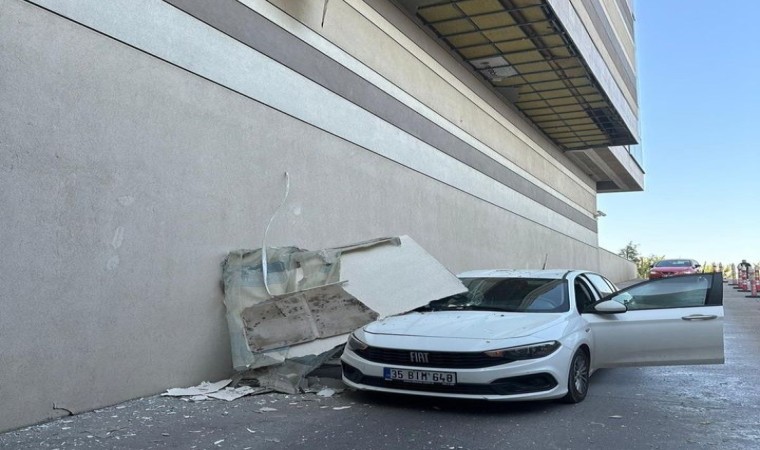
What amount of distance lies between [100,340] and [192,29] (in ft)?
11.9

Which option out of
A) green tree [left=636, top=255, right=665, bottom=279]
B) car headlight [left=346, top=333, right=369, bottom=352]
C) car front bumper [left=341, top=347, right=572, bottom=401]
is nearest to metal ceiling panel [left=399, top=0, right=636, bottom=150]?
car headlight [left=346, top=333, right=369, bottom=352]

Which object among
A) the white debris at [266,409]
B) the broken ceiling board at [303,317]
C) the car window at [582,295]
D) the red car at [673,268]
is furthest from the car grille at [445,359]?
the red car at [673,268]

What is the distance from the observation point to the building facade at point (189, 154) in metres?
→ 5.15

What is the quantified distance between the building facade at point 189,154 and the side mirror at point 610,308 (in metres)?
4.20

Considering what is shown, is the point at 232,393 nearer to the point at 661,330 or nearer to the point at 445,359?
the point at 445,359

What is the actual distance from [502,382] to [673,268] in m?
29.1

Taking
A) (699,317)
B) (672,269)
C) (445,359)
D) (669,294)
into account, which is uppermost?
(672,269)

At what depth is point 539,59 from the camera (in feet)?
51.6

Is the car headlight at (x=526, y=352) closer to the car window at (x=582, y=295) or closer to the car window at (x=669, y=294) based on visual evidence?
the car window at (x=582, y=295)

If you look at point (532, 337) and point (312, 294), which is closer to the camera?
point (532, 337)

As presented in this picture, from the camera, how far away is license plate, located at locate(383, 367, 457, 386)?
17.4ft

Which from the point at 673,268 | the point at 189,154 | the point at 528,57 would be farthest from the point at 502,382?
the point at 673,268

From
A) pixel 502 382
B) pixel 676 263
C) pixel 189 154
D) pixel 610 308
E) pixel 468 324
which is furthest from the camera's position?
pixel 676 263

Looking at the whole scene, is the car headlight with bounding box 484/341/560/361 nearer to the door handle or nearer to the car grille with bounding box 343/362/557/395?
the car grille with bounding box 343/362/557/395
